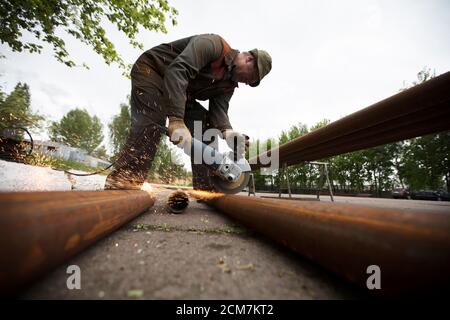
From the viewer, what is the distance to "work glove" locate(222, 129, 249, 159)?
304 centimetres

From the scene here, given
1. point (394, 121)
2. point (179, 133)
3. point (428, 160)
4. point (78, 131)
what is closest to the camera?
point (394, 121)

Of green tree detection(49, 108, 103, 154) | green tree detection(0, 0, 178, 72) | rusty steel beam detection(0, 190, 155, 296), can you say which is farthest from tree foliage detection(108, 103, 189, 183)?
rusty steel beam detection(0, 190, 155, 296)

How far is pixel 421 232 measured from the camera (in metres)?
0.46

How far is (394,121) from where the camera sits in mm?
1930

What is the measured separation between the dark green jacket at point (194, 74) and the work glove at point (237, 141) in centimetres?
23

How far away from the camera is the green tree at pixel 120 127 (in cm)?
3688

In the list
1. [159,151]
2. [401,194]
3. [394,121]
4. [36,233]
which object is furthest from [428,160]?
[159,151]

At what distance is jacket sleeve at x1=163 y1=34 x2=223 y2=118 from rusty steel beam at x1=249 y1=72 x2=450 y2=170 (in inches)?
59.7

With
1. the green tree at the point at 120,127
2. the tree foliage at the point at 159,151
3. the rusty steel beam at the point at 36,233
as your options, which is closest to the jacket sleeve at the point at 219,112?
the rusty steel beam at the point at 36,233

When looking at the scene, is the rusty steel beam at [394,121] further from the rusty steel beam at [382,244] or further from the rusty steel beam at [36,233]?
the rusty steel beam at [36,233]

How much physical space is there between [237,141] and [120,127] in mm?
39577

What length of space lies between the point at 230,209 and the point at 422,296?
132cm

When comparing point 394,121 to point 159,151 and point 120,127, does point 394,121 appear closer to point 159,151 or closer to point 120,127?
point 159,151
